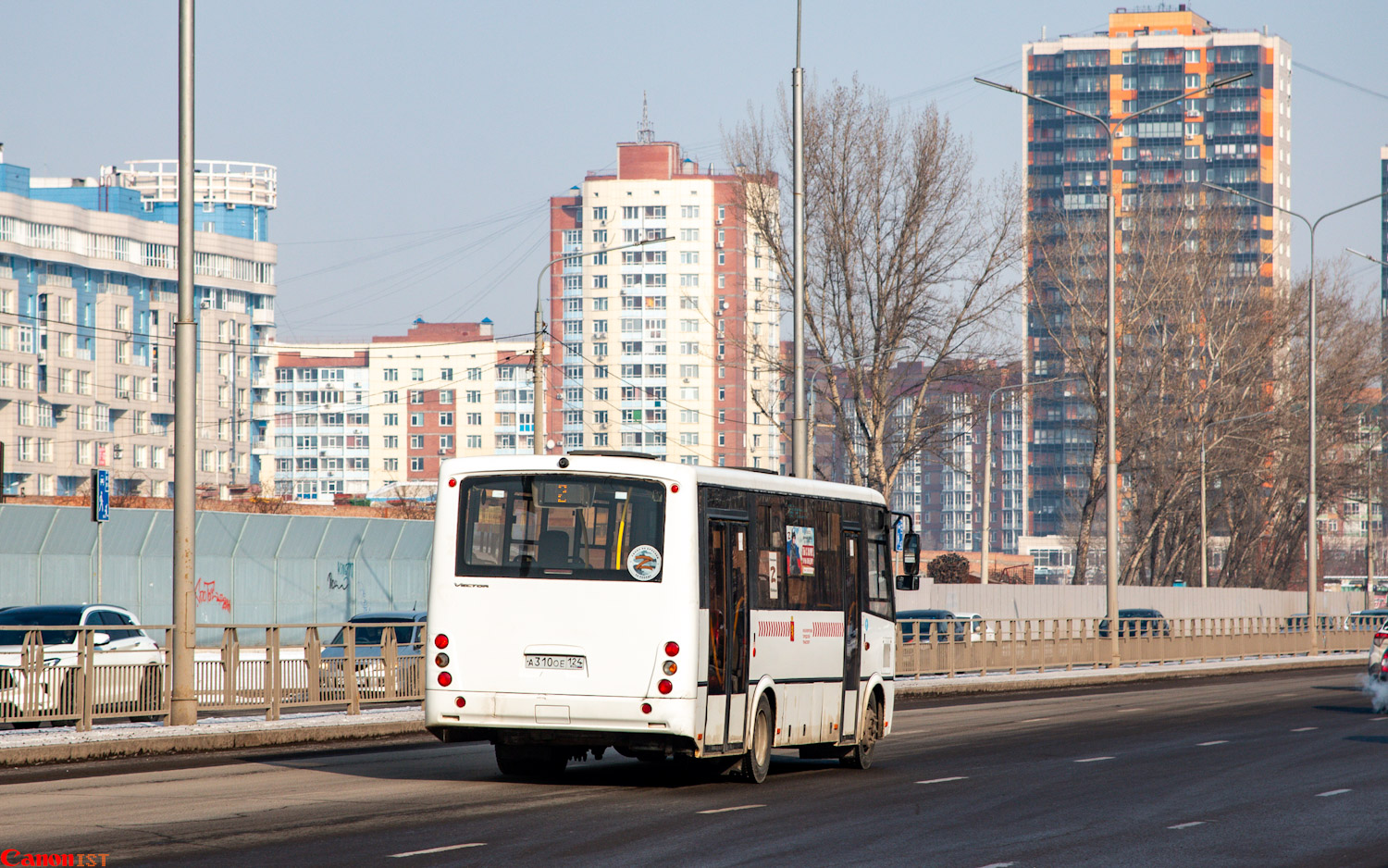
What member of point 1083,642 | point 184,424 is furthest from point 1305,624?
point 184,424

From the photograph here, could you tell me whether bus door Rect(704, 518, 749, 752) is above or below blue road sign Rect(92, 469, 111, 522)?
below

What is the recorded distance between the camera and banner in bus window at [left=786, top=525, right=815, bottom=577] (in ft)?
51.4

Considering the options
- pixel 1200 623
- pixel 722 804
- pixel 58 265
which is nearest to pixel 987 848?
pixel 722 804

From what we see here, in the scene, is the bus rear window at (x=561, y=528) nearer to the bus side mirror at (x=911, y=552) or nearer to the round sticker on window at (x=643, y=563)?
the round sticker on window at (x=643, y=563)

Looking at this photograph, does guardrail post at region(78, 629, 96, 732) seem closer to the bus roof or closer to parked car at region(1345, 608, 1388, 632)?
the bus roof

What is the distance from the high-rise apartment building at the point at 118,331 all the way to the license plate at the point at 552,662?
342 ft

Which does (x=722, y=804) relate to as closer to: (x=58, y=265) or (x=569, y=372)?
(x=58, y=265)

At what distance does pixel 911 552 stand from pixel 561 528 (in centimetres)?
547

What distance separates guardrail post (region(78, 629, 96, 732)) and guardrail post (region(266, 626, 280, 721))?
2.56 meters

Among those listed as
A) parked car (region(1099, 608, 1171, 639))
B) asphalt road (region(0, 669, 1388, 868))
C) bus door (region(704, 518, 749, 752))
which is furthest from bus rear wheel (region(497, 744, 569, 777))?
parked car (region(1099, 608, 1171, 639))

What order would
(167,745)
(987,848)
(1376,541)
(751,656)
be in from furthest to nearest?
(1376,541) < (167,745) < (751,656) < (987,848)

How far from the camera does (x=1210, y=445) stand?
218ft

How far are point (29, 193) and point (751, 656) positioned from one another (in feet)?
→ 490

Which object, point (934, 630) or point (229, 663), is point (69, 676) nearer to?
point (229, 663)
